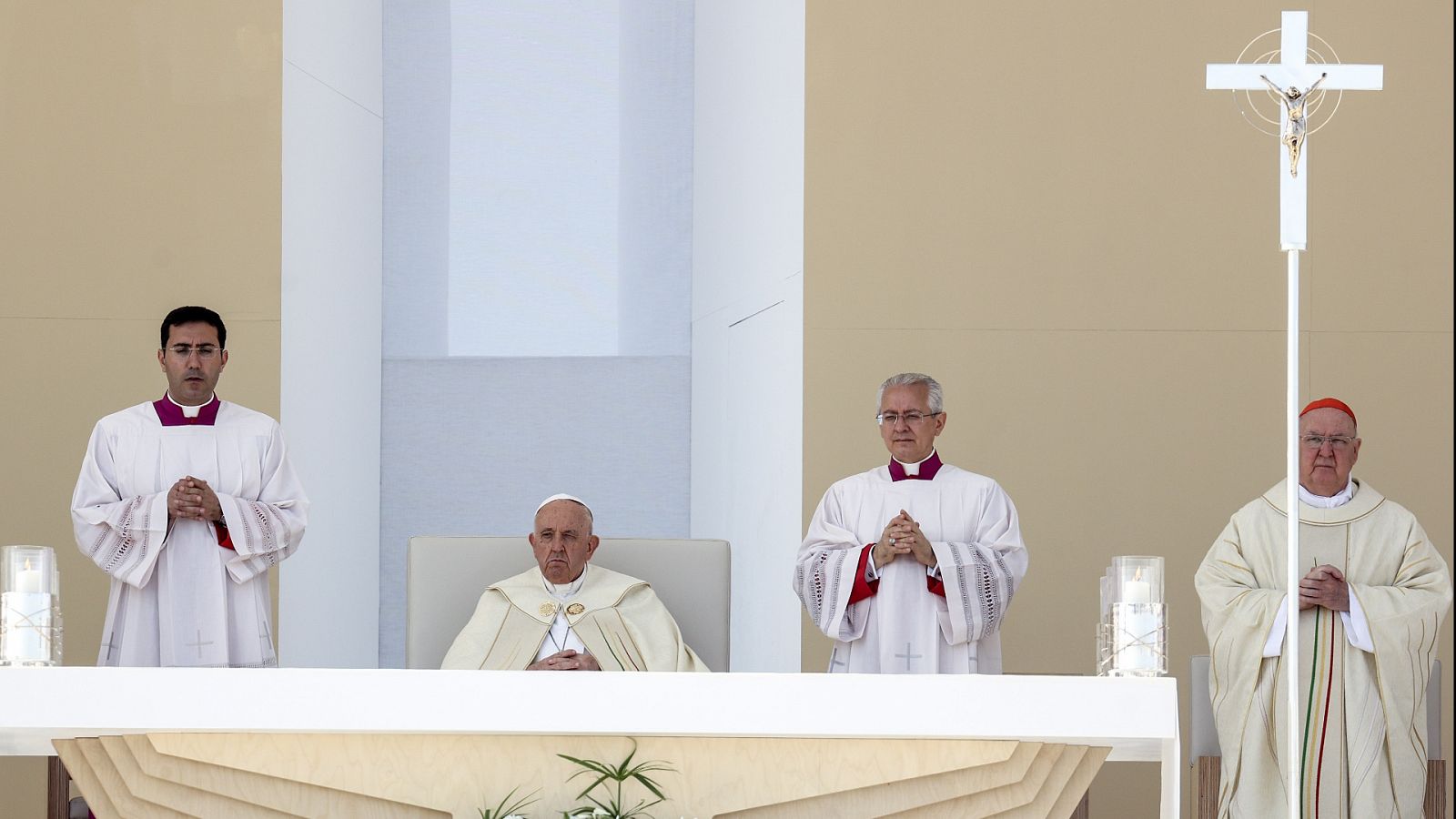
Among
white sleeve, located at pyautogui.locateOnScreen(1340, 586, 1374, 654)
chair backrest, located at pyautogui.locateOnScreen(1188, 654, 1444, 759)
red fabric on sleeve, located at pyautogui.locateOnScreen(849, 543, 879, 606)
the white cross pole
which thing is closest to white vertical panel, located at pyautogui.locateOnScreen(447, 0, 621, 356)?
red fabric on sleeve, located at pyautogui.locateOnScreen(849, 543, 879, 606)

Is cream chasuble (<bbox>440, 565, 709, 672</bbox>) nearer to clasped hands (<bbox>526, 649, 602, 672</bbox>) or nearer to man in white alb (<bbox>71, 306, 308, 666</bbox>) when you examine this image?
clasped hands (<bbox>526, 649, 602, 672</bbox>)

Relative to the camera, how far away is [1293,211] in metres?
2.99

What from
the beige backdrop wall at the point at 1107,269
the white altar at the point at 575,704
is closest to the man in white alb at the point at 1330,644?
the beige backdrop wall at the point at 1107,269

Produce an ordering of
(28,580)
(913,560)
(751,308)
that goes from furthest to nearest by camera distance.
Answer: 1. (751,308)
2. (913,560)
3. (28,580)

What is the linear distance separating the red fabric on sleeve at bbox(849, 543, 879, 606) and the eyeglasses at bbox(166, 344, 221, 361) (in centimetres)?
190

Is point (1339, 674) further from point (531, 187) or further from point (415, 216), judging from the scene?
point (415, 216)

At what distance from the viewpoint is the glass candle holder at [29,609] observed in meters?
3.03

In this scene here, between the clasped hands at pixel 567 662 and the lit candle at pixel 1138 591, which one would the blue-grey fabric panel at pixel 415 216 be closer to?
the clasped hands at pixel 567 662

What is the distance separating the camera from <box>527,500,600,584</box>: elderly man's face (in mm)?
4684

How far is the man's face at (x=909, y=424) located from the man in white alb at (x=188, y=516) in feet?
5.56

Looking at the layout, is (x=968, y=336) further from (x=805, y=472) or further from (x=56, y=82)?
(x=56, y=82)

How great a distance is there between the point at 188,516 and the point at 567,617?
1083 millimetres

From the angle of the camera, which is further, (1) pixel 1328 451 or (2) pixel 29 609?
(1) pixel 1328 451

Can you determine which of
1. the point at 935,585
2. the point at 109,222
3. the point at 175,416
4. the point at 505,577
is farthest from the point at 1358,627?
the point at 109,222
